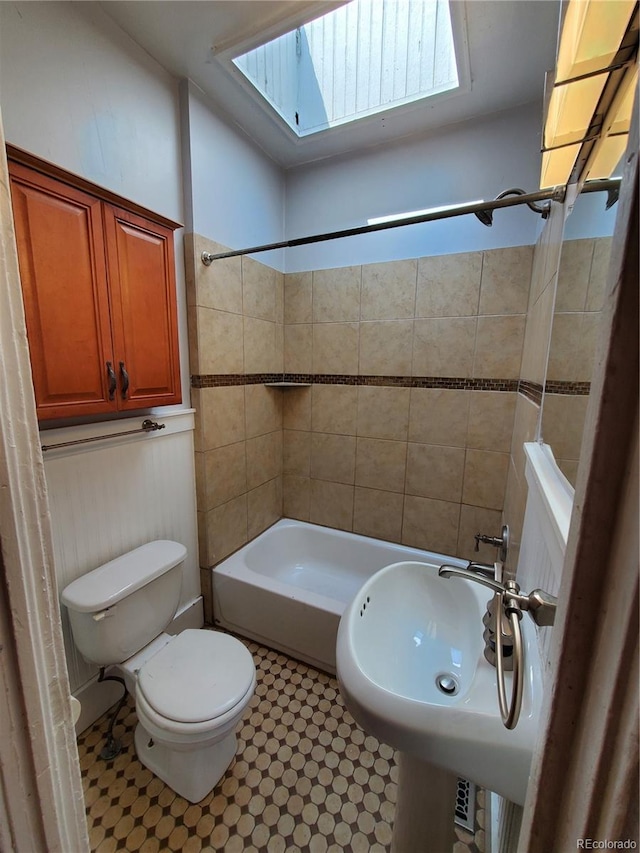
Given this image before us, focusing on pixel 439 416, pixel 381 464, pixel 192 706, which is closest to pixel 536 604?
pixel 192 706

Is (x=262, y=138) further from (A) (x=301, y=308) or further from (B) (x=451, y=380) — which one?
(B) (x=451, y=380)

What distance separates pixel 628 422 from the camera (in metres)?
0.25

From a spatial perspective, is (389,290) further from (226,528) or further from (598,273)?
(226,528)

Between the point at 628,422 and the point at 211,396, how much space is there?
1.70 m

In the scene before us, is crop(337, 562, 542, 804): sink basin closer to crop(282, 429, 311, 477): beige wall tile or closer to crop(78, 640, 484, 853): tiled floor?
crop(78, 640, 484, 853): tiled floor

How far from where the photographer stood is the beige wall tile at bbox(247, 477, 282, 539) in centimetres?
214

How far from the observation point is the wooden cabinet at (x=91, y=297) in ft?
3.19

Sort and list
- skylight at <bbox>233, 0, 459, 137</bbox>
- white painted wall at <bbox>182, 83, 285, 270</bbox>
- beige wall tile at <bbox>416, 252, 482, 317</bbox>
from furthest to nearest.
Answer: beige wall tile at <bbox>416, 252, 482, 317</bbox>
white painted wall at <bbox>182, 83, 285, 270</bbox>
skylight at <bbox>233, 0, 459, 137</bbox>

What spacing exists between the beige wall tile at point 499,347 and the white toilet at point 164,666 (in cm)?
174

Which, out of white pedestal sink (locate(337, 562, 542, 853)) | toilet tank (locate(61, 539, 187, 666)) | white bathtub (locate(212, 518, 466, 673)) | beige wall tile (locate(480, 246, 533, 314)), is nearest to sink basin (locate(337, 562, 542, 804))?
white pedestal sink (locate(337, 562, 542, 853))

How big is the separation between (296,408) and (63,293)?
1459 mm

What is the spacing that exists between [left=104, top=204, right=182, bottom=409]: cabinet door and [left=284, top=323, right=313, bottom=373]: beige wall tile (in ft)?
3.15

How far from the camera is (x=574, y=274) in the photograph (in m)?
0.82

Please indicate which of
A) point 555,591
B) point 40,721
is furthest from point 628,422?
point 40,721
